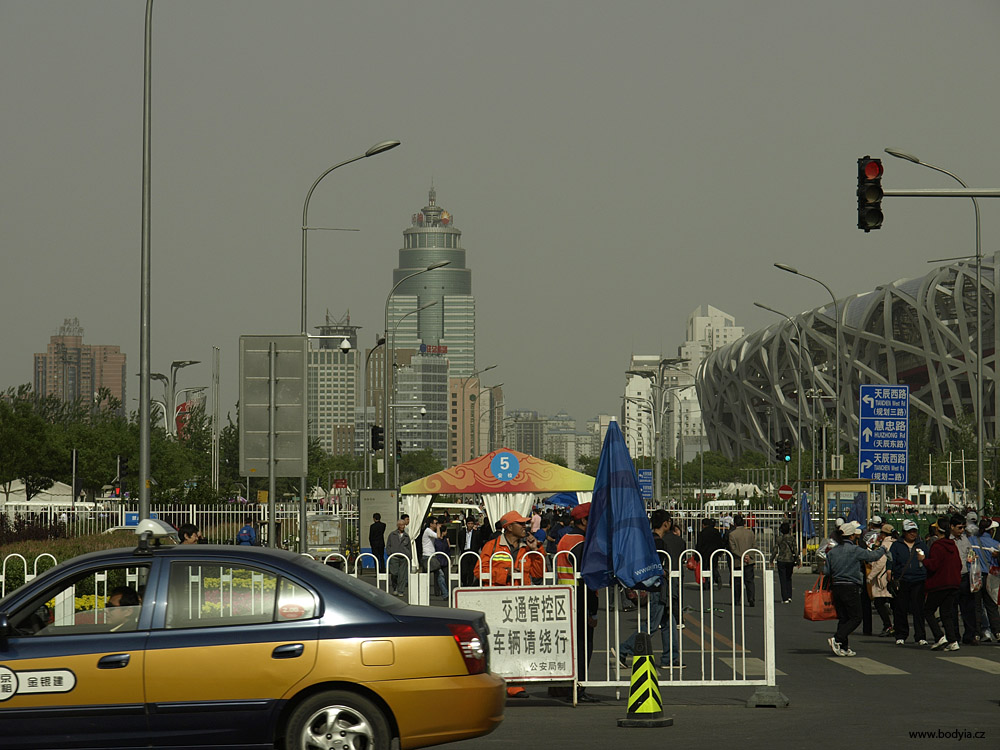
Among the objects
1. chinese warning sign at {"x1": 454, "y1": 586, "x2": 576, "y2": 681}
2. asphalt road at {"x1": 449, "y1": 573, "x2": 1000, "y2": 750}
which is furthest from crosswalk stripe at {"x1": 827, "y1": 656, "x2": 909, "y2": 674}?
chinese warning sign at {"x1": 454, "y1": 586, "x2": 576, "y2": 681}

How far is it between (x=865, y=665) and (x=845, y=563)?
1486 millimetres

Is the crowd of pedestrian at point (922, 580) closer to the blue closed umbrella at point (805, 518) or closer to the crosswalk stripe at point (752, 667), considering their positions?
the crosswalk stripe at point (752, 667)

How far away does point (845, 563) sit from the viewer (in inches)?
669

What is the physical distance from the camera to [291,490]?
7438 centimetres

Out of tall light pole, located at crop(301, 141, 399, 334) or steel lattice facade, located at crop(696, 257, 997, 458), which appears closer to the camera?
tall light pole, located at crop(301, 141, 399, 334)

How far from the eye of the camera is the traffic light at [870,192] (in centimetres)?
1608

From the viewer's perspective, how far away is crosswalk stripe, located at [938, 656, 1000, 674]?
15383 millimetres

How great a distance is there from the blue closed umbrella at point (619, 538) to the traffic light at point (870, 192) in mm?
5373

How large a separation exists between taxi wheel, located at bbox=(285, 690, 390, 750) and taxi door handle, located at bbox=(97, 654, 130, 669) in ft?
3.36

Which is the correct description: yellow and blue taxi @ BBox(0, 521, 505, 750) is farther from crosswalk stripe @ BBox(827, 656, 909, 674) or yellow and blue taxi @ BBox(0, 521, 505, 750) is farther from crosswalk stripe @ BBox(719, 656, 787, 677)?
crosswalk stripe @ BBox(827, 656, 909, 674)

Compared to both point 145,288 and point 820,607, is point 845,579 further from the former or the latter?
point 145,288

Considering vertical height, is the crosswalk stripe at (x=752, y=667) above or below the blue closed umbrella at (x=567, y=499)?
below

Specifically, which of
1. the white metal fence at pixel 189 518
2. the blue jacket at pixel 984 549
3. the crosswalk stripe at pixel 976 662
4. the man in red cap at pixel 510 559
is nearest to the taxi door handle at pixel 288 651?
the man in red cap at pixel 510 559

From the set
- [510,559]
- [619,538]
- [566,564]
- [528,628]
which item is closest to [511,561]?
[510,559]
